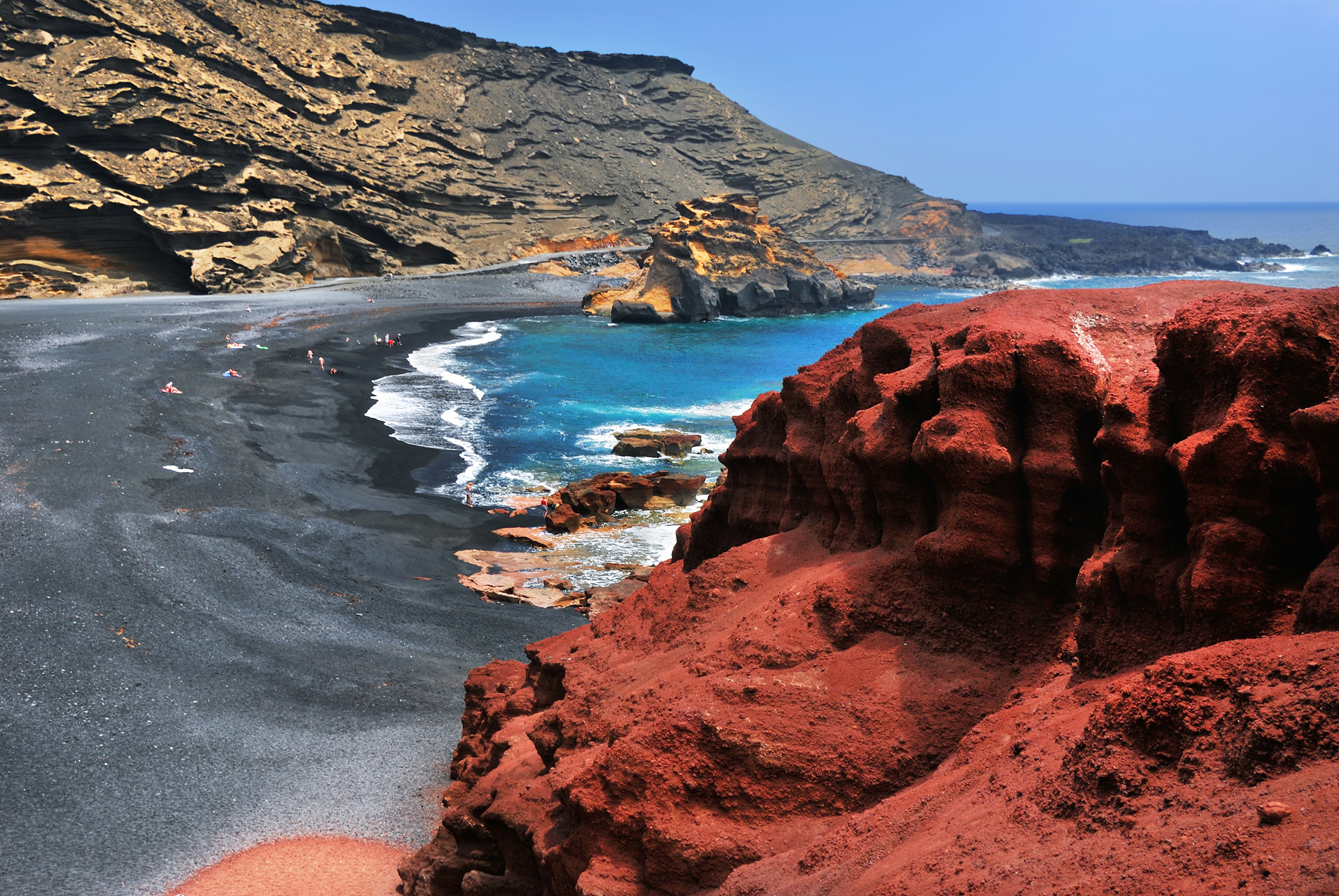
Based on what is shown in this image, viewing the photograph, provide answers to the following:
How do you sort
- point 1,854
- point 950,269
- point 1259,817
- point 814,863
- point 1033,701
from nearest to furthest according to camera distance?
point 1259,817, point 814,863, point 1033,701, point 1,854, point 950,269

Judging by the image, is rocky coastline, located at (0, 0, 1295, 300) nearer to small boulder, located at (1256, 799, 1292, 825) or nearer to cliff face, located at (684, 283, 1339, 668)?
cliff face, located at (684, 283, 1339, 668)

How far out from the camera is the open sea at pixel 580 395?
90.6ft

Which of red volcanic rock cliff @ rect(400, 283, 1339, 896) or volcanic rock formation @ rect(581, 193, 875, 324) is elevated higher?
volcanic rock formation @ rect(581, 193, 875, 324)

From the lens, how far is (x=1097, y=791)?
147 inches

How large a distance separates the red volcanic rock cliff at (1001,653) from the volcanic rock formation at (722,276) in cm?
6122

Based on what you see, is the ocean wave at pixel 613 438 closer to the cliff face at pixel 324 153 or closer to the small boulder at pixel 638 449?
the small boulder at pixel 638 449

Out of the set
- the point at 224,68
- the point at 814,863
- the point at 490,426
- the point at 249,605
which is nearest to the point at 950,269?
the point at 224,68

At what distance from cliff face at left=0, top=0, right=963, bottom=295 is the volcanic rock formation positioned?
19259 mm

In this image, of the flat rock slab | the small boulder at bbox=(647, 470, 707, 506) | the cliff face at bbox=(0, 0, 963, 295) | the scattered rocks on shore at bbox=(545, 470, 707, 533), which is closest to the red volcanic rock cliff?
the flat rock slab

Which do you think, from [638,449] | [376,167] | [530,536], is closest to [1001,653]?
[530,536]

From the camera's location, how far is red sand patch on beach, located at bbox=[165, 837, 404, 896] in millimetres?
9344

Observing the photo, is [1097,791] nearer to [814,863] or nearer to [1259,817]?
[1259,817]

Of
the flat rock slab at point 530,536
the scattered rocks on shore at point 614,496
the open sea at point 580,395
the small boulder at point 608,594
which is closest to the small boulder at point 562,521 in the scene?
the scattered rocks on shore at point 614,496

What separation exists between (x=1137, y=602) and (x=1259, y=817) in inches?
78.4
